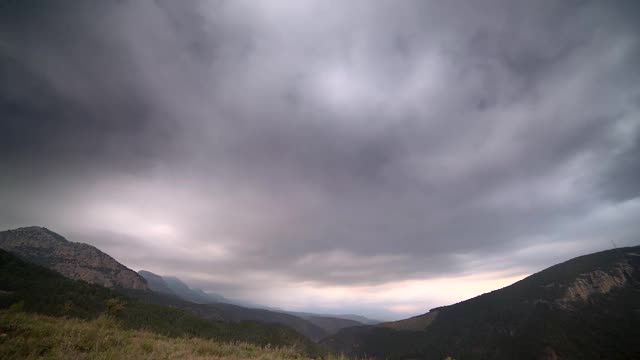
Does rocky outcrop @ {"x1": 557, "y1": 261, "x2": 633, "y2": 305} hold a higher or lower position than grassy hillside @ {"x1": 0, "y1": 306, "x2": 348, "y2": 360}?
higher

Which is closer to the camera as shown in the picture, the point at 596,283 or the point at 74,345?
the point at 74,345

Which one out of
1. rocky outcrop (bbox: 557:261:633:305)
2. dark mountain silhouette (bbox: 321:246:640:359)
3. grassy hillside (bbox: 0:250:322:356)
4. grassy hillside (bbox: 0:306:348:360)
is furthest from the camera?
rocky outcrop (bbox: 557:261:633:305)

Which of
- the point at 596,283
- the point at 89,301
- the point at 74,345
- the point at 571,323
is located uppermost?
the point at 596,283

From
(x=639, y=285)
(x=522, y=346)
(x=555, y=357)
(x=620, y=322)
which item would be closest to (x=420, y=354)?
(x=522, y=346)

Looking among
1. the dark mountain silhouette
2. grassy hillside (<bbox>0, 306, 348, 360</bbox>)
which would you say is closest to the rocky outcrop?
the dark mountain silhouette

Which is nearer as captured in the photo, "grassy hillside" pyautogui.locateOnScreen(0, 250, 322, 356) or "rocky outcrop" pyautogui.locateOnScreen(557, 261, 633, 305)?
"grassy hillside" pyautogui.locateOnScreen(0, 250, 322, 356)

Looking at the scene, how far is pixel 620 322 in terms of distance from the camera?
489 feet

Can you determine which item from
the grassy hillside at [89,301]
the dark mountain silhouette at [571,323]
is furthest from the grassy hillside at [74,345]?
the dark mountain silhouette at [571,323]

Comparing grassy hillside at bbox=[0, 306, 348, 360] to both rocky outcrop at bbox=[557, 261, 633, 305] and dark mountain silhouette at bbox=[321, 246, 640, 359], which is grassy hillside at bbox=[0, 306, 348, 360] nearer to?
dark mountain silhouette at bbox=[321, 246, 640, 359]

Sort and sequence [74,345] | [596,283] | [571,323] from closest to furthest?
[74,345], [571,323], [596,283]

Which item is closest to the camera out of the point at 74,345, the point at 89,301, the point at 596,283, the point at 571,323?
the point at 74,345

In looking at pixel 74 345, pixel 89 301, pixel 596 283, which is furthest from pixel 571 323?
pixel 89 301

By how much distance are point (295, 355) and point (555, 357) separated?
653ft

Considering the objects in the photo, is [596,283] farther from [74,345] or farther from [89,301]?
[89,301]
